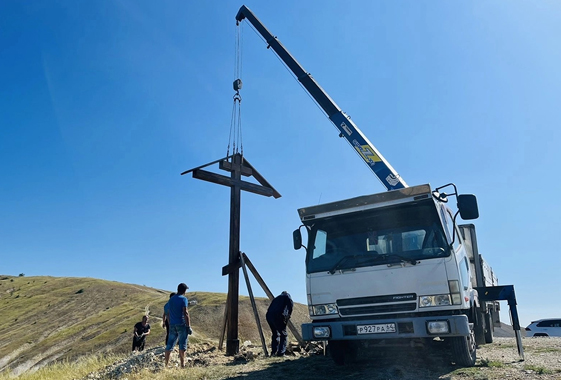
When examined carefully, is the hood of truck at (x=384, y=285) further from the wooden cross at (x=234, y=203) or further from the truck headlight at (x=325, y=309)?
the wooden cross at (x=234, y=203)

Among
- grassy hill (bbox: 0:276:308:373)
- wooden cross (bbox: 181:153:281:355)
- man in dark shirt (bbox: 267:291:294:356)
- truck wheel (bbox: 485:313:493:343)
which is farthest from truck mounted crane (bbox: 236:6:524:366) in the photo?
grassy hill (bbox: 0:276:308:373)

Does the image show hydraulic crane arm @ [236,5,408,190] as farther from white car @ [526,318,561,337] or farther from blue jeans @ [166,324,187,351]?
white car @ [526,318,561,337]

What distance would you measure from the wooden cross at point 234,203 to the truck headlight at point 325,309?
4.04 meters

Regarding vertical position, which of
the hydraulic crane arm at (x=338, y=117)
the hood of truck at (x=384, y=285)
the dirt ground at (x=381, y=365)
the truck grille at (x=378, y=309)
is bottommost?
the dirt ground at (x=381, y=365)

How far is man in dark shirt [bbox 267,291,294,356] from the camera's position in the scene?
30.8ft

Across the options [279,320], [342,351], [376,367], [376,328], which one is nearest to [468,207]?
[376,328]

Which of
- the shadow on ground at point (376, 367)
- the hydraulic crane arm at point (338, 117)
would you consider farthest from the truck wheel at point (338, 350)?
the hydraulic crane arm at point (338, 117)

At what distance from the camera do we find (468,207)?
6.34 m

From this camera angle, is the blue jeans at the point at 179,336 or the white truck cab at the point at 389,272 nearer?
the white truck cab at the point at 389,272

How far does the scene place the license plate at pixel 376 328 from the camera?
605cm

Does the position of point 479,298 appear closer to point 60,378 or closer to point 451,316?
point 451,316

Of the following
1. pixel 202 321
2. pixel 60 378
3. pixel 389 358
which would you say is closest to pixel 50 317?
pixel 202 321

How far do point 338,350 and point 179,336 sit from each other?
303 centimetres

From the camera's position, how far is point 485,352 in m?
9.19
